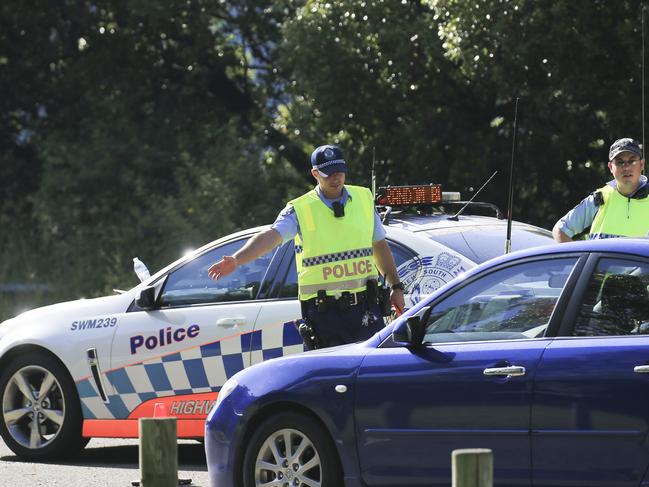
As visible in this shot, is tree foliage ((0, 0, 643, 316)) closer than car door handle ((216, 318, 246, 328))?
No

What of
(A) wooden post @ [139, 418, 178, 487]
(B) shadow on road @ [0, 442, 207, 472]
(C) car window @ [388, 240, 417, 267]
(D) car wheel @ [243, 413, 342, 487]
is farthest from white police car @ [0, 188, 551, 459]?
(A) wooden post @ [139, 418, 178, 487]

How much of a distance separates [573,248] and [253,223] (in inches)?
701

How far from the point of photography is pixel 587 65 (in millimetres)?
17078

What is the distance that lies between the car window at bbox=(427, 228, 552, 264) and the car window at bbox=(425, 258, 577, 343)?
203 cm

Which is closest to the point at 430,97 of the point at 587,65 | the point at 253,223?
the point at 587,65

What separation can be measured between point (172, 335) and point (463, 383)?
10.4 feet

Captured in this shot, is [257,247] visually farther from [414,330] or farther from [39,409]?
[39,409]

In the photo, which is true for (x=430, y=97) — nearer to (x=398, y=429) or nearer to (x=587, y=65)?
(x=587, y=65)

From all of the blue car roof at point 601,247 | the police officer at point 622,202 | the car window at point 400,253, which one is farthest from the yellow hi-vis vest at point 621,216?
the blue car roof at point 601,247

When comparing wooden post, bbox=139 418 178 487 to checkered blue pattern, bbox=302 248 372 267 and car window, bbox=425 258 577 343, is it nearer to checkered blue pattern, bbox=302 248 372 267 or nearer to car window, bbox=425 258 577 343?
car window, bbox=425 258 577 343

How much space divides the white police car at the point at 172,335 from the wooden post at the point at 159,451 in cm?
266

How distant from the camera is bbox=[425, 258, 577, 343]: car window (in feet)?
19.3

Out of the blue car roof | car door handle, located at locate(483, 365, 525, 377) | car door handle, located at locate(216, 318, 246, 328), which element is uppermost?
the blue car roof

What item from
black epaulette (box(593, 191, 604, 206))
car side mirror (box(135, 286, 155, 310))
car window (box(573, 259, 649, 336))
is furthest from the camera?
car side mirror (box(135, 286, 155, 310))
